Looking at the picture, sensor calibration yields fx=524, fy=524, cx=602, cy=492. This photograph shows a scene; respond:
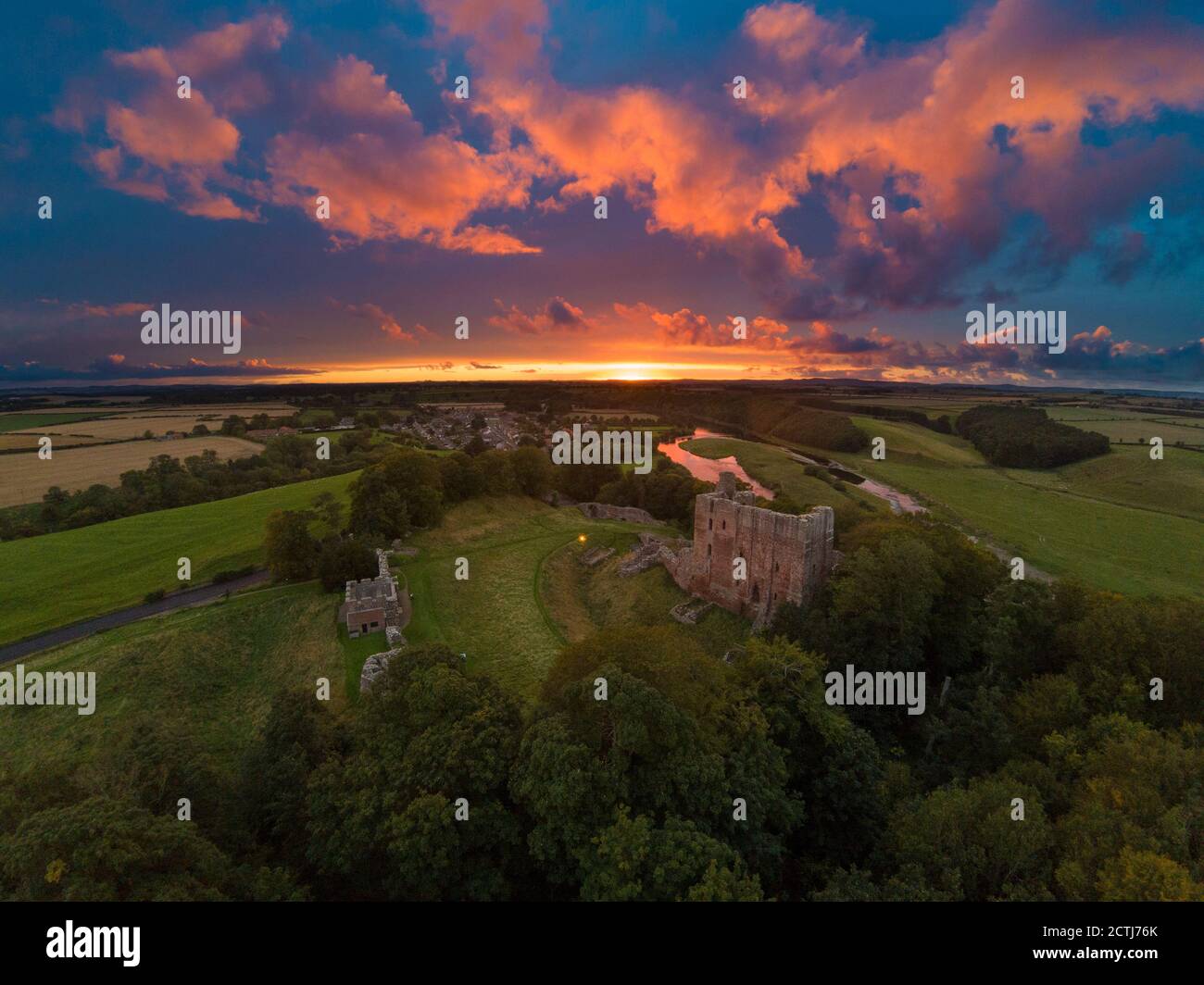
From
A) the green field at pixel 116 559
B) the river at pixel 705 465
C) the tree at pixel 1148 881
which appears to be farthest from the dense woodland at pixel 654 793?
the river at pixel 705 465

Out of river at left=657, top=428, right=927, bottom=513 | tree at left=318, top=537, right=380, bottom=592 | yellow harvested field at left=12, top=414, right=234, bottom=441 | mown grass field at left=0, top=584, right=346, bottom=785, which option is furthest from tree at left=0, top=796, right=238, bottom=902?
yellow harvested field at left=12, top=414, right=234, bottom=441

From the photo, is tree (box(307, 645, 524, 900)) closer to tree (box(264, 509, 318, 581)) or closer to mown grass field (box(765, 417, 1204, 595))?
tree (box(264, 509, 318, 581))

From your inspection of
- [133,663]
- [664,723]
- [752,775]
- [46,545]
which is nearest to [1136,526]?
[752,775]

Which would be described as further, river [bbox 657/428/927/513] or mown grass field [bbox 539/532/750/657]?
river [bbox 657/428/927/513]

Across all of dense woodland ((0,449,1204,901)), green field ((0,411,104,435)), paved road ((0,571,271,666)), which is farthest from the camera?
green field ((0,411,104,435))

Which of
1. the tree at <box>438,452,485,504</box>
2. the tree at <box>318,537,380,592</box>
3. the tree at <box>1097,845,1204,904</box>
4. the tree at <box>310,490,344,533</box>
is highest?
the tree at <box>438,452,485,504</box>
